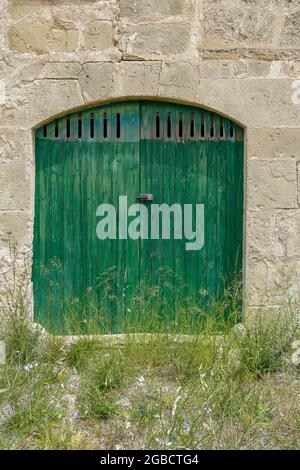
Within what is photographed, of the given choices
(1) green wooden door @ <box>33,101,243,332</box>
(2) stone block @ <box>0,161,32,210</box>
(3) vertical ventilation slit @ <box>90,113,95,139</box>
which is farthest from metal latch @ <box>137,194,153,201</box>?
(2) stone block @ <box>0,161,32,210</box>

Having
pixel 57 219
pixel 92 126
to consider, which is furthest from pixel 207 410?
pixel 92 126

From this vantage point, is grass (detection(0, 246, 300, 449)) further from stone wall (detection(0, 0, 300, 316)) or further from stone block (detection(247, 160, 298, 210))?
stone block (detection(247, 160, 298, 210))

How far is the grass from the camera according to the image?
342 cm

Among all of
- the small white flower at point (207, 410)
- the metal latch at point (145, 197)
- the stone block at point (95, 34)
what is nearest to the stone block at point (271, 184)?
the metal latch at point (145, 197)

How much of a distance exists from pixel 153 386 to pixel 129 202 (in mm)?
1706

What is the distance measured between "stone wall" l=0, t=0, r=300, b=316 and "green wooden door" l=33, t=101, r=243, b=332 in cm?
18

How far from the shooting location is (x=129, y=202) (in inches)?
197

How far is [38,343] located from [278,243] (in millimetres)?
2080

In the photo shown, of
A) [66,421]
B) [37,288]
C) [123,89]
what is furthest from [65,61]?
[66,421]

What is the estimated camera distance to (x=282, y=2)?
16.1ft

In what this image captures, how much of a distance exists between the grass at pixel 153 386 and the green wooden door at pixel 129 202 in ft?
1.04

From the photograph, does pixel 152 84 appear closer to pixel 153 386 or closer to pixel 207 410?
pixel 153 386

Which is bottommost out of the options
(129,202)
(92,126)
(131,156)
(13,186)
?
Answer: (129,202)

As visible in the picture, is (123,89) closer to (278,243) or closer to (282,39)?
(282,39)
